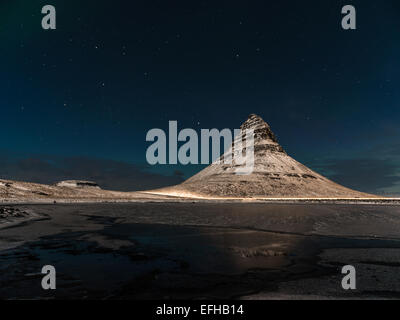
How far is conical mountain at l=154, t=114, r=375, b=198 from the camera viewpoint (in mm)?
144875

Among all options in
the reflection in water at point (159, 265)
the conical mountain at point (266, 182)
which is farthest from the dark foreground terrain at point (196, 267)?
the conical mountain at point (266, 182)

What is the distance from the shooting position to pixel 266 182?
15225cm

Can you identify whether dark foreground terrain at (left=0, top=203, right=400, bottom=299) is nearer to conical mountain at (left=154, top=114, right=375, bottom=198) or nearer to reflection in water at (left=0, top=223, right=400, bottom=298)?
reflection in water at (left=0, top=223, right=400, bottom=298)

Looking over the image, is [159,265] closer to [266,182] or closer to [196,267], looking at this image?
[196,267]

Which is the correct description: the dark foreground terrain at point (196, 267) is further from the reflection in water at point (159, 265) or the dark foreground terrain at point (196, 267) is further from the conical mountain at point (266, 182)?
the conical mountain at point (266, 182)

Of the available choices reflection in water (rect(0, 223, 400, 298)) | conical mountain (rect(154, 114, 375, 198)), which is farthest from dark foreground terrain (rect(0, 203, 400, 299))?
conical mountain (rect(154, 114, 375, 198))

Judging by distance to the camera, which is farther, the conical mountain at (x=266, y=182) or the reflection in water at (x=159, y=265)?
the conical mountain at (x=266, y=182)

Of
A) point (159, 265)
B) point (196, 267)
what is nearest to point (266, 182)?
point (196, 267)

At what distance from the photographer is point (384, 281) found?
800cm

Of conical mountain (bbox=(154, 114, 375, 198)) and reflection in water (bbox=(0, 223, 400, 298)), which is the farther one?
conical mountain (bbox=(154, 114, 375, 198))

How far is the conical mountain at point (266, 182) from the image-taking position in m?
145

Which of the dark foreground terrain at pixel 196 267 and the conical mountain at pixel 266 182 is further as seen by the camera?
the conical mountain at pixel 266 182
